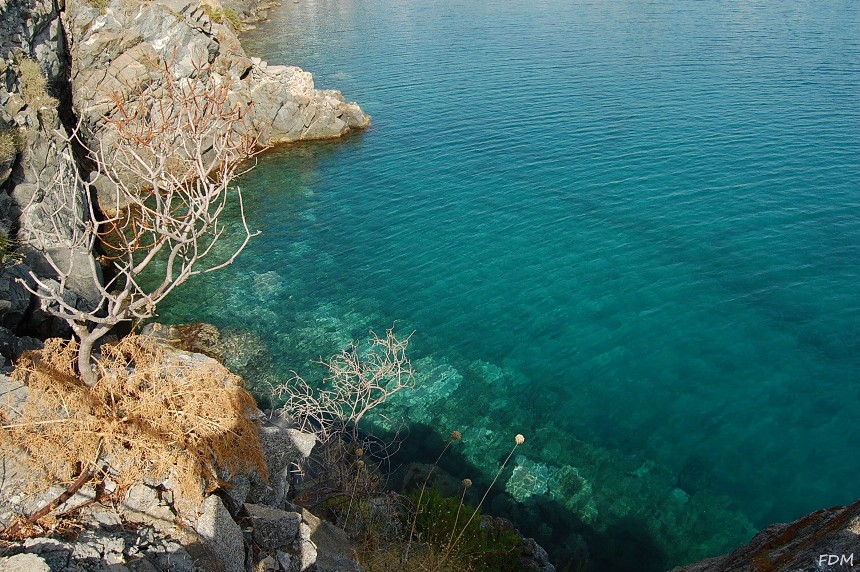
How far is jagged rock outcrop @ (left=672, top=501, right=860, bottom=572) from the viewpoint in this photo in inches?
313

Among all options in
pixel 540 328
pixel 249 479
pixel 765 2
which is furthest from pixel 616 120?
pixel 765 2

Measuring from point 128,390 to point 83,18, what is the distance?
134 ft

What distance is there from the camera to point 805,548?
28.7 feet

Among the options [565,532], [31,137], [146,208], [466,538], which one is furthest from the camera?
[31,137]

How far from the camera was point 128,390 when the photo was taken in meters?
11.2

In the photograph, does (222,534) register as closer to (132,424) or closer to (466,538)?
(132,424)

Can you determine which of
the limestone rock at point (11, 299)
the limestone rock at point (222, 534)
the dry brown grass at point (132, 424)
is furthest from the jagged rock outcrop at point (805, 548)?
the limestone rock at point (11, 299)

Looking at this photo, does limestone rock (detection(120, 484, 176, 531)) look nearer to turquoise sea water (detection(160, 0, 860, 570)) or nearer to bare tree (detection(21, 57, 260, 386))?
bare tree (detection(21, 57, 260, 386))

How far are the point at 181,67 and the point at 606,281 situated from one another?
1425 inches

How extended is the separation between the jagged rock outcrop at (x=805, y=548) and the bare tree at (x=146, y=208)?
9821 mm

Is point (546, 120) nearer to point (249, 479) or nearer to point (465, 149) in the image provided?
point (465, 149)

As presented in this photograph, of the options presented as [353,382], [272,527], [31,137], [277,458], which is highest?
[31,137]

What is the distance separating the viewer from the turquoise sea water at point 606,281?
21.9 meters

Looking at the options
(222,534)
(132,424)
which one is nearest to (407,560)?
(222,534)
